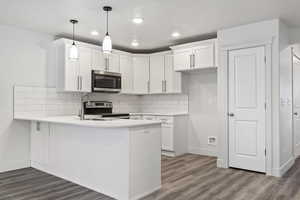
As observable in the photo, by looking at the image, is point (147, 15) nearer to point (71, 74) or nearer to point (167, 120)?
point (71, 74)

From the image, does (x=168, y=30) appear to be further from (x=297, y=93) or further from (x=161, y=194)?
(x=297, y=93)

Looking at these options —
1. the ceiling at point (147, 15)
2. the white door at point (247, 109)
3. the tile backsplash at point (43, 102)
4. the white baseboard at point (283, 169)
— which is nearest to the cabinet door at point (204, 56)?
the ceiling at point (147, 15)

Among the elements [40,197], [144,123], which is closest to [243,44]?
[144,123]

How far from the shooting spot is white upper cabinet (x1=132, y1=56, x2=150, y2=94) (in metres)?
5.76

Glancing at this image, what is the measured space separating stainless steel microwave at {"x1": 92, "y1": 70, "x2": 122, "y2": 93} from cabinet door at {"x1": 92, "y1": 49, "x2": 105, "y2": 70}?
0.54 ft

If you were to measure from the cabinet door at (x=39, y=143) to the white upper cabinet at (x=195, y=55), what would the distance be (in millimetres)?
2961

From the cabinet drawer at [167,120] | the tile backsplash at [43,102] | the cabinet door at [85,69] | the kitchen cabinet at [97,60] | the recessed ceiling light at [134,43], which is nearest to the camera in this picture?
the tile backsplash at [43,102]

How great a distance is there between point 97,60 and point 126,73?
3.01 feet

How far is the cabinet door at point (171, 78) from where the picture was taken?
5.27 metres

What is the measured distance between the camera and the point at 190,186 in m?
3.25

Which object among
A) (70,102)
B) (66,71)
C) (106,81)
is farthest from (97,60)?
(70,102)

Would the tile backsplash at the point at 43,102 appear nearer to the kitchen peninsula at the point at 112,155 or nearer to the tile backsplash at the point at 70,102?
the tile backsplash at the point at 70,102

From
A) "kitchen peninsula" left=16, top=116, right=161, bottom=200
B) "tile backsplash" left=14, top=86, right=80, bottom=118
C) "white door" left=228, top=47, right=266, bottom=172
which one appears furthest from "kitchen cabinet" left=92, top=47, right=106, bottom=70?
"white door" left=228, top=47, right=266, bottom=172

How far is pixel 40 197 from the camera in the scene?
2.87 metres
